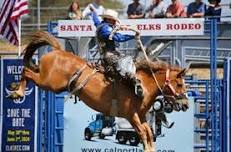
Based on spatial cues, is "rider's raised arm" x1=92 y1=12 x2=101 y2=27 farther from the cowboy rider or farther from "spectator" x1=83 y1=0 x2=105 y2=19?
"spectator" x1=83 y1=0 x2=105 y2=19

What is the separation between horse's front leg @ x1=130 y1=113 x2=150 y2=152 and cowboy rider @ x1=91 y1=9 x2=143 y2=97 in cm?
39

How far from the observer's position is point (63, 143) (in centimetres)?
1450

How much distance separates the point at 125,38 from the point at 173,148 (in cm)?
236

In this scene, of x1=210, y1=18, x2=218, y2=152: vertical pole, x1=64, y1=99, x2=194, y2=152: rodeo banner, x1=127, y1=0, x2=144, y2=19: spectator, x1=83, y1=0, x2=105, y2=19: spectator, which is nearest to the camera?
x1=210, y1=18, x2=218, y2=152: vertical pole

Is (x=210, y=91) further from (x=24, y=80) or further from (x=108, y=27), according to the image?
(x=24, y=80)

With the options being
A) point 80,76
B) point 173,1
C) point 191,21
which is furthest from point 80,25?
point 173,1

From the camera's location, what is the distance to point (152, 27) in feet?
44.9

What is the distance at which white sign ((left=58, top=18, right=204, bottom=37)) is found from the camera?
1348cm

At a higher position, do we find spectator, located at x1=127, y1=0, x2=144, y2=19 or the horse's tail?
spectator, located at x1=127, y1=0, x2=144, y2=19

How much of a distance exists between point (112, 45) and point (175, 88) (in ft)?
4.19

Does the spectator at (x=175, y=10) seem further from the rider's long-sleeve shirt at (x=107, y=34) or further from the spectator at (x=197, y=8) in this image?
the rider's long-sleeve shirt at (x=107, y=34)

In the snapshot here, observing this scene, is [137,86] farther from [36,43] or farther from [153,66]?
[36,43]

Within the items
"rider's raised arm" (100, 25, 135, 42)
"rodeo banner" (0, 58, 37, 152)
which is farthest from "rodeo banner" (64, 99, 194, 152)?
"rider's raised arm" (100, 25, 135, 42)

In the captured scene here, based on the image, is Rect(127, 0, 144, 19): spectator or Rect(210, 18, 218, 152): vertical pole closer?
Rect(210, 18, 218, 152): vertical pole
